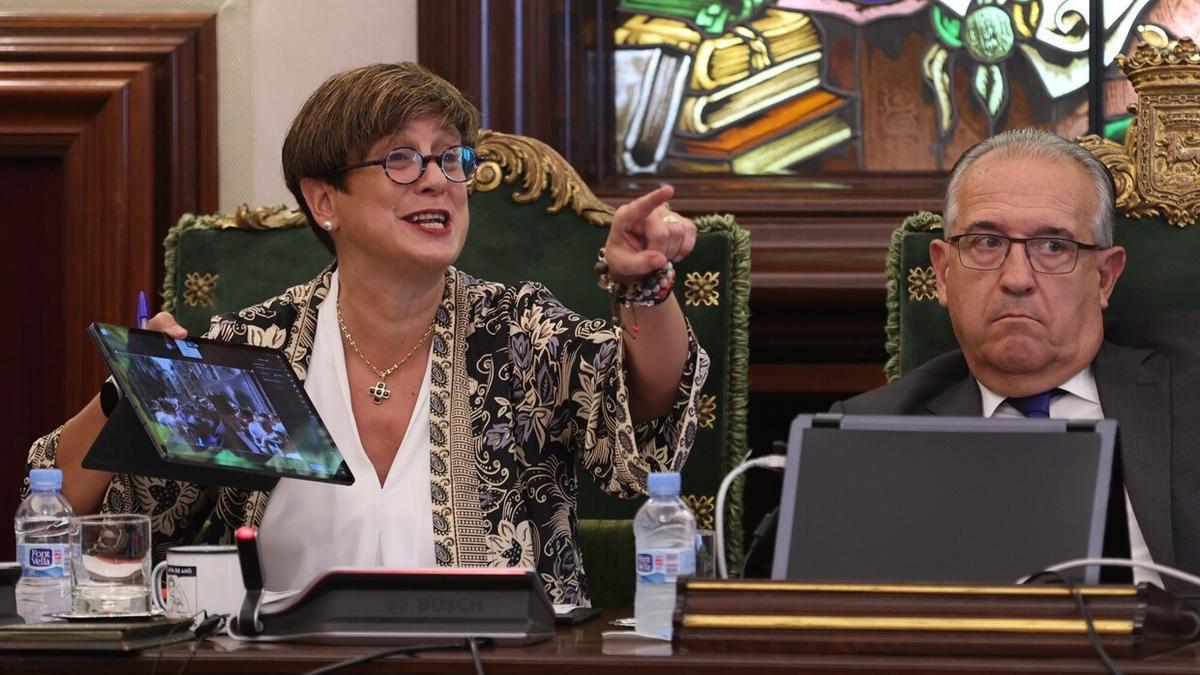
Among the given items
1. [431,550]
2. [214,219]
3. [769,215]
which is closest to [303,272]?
[214,219]

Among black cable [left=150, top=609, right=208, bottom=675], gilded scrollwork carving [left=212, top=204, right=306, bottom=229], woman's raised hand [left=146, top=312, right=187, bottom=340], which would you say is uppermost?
gilded scrollwork carving [left=212, top=204, right=306, bottom=229]

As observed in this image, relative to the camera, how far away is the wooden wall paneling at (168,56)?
3.11 metres

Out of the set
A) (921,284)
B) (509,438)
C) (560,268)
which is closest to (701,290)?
(560,268)

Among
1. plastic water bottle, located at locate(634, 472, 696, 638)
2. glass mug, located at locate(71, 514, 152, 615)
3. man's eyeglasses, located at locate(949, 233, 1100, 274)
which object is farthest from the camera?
man's eyeglasses, located at locate(949, 233, 1100, 274)

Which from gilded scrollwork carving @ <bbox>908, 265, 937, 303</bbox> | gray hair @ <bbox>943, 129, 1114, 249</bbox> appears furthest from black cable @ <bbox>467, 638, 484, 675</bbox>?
gilded scrollwork carving @ <bbox>908, 265, 937, 303</bbox>

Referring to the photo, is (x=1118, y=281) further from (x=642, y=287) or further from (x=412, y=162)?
(x=412, y=162)

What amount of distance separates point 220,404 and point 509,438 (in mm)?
494

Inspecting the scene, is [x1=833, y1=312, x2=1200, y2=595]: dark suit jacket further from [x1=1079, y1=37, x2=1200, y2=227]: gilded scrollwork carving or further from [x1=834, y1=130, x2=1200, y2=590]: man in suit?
[x1=1079, y1=37, x2=1200, y2=227]: gilded scrollwork carving

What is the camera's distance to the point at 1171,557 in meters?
1.90

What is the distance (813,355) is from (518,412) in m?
1.02

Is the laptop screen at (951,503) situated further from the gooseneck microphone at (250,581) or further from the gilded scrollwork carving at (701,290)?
the gilded scrollwork carving at (701,290)

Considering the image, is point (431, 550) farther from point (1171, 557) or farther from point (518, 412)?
point (1171, 557)

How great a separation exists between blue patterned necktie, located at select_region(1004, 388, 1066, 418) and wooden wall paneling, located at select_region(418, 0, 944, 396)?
2.70ft

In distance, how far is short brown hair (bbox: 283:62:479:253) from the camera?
207 cm
